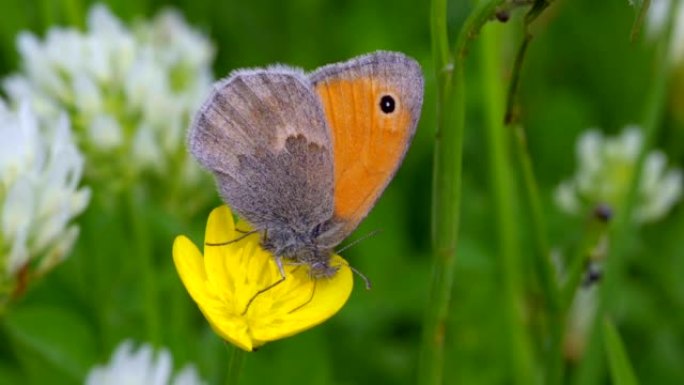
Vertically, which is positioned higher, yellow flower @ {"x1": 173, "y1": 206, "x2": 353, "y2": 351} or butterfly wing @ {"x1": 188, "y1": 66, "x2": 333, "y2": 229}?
butterfly wing @ {"x1": 188, "y1": 66, "x2": 333, "y2": 229}

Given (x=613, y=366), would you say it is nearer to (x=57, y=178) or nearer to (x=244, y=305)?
(x=244, y=305)

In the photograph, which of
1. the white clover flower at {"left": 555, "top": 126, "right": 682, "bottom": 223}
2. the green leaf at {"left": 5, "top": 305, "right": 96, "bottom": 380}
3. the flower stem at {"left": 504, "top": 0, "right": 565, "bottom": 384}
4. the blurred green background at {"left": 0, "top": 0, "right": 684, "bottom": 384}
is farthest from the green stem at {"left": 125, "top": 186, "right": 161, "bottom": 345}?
the white clover flower at {"left": 555, "top": 126, "right": 682, "bottom": 223}

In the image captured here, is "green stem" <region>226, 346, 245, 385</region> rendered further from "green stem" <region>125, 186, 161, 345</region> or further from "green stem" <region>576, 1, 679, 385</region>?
"green stem" <region>576, 1, 679, 385</region>

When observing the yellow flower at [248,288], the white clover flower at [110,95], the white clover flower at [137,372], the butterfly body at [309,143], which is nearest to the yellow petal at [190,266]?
the yellow flower at [248,288]

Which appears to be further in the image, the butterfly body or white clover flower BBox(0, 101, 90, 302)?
white clover flower BBox(0, 101, 90, 302)

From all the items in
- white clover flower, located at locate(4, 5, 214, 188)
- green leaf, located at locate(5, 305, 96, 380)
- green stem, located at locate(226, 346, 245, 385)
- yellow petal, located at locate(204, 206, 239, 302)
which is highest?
white clover flower, located at locate(4, 5, 214, 188)

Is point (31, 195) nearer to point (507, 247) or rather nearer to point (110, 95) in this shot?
point (110, 95)

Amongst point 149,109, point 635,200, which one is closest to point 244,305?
point 635,200
